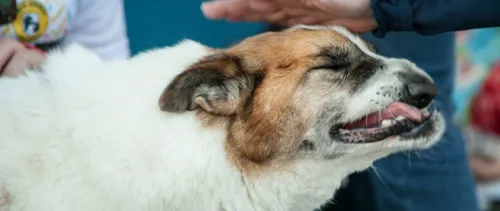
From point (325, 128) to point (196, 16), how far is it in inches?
41.0

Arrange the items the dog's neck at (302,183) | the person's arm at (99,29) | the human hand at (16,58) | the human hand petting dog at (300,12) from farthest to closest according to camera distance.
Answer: the person's arm at (99,29) < the human hand petting dog at (300,12) < the human hand at (16,58) < the dog's neck at (302,183)

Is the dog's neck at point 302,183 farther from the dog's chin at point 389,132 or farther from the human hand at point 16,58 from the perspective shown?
the human hand at point 16,58

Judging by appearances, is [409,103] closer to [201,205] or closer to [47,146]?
[201,205]

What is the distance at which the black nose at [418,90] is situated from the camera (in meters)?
1.35

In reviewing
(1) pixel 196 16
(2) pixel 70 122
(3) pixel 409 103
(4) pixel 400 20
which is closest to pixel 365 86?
(3) pixel 409 103

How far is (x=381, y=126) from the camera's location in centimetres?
134

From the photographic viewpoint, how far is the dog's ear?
4.11ft

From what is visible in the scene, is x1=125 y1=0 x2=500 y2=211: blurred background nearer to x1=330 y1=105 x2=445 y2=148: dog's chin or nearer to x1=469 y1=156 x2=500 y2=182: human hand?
x1=469 y1=156 x2=500 y2=182: human hand

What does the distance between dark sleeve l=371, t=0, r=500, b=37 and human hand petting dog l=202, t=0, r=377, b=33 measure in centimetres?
5

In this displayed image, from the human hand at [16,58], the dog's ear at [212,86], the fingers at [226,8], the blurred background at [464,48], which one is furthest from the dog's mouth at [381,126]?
the blurred background at [464,48]

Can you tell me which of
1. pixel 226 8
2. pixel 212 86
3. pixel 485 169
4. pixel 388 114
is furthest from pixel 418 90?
pixel 485 169

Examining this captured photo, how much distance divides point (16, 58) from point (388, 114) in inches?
28.4

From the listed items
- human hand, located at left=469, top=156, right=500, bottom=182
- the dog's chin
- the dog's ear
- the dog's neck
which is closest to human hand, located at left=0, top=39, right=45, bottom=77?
the dog's ear

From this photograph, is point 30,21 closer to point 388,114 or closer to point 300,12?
point 300,12
